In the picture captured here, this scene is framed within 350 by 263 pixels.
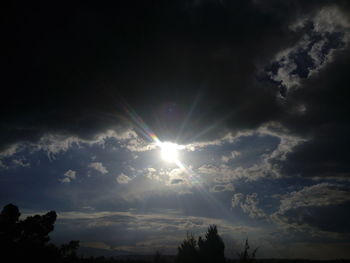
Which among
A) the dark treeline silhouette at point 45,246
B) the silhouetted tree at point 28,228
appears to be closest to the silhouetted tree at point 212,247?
the dark treeline silhouette at point 45,246

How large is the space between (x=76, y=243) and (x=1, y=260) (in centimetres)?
3363

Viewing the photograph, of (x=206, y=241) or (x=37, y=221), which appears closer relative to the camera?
(x=206, y=241)

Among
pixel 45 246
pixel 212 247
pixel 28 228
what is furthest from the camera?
pixel 28 228

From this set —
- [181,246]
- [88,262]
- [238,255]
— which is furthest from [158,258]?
[238,255]

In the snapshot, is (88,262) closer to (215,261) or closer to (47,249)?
(47,249)

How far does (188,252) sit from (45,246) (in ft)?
81.8

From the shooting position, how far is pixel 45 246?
4028 cm

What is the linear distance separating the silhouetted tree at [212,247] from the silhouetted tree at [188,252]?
1.93 meters

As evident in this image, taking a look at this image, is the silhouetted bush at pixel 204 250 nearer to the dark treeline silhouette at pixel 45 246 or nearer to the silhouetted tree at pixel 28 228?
the dark treeline silhouette at pixel 45 246

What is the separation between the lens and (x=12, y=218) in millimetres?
61688

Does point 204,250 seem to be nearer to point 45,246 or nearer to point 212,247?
point 212,247

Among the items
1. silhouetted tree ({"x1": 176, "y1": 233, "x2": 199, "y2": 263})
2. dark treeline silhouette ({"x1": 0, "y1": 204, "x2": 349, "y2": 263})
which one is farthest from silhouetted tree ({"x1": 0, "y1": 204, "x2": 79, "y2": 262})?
silhouetted tree ({"x1": 176, "y1": 233, "x2": 199, "y2": 263})

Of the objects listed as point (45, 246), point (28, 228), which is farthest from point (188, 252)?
point (28, 228)

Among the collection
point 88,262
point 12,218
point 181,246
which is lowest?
point 88,262
